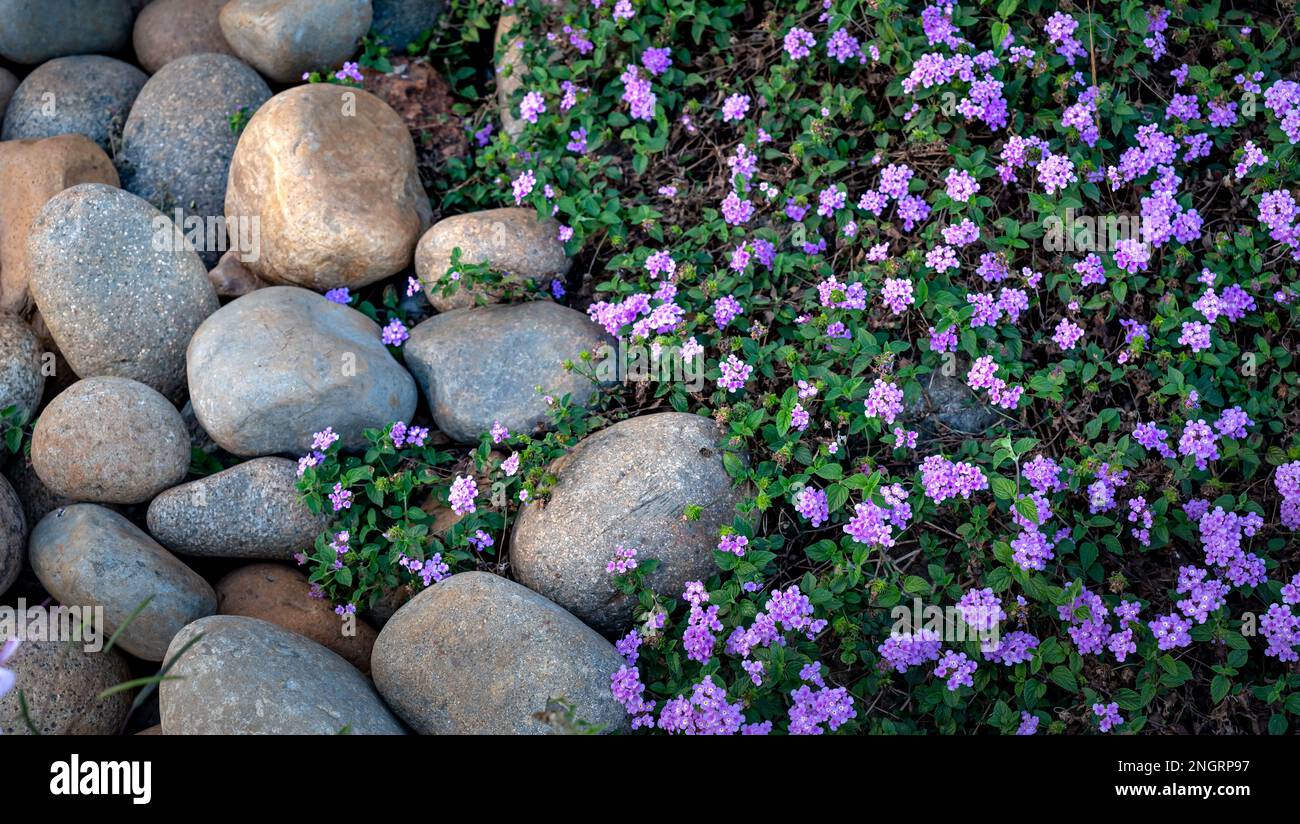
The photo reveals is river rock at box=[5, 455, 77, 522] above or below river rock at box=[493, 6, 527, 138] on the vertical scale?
below

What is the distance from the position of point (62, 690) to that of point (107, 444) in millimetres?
828

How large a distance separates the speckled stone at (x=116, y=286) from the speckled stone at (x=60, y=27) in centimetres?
141

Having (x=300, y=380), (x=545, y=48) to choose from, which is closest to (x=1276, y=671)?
(x=300, y=380)

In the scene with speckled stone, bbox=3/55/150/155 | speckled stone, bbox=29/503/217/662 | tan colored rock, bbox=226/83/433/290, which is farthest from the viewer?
speckled stone, bbox=3/55/150/155

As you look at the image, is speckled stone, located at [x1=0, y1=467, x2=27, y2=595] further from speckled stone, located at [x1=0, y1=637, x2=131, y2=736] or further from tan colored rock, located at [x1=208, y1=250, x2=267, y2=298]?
tan colored rock, located at [x1=208, y1=250, x2=267, y2=298]

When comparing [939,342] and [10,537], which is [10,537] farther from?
[939,342]

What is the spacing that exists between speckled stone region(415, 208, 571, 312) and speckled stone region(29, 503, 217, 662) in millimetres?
1443

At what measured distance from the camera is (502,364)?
4.20 m

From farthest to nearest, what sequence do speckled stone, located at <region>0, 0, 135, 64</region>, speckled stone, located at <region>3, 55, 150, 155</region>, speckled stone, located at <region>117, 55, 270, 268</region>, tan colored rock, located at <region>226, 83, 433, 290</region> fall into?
speckled stone, located at <region>0, 0, 135, 64</region>
speckled stone, located at <region>3, 55, 150, 155</region>
speckled stone, located at <region>117, 55, 270, 268</region>
tan colored rock, located at <region>226, 83, 433, 290</region>

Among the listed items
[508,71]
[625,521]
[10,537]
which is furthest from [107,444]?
[508,71]

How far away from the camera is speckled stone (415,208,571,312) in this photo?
441cm

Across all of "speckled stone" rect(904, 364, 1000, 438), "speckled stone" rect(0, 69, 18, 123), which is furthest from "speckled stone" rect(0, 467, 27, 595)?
"speckled stone" rect(904, 364, 1000, 438)

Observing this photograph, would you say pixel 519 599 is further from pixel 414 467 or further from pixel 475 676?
pixel 414 467

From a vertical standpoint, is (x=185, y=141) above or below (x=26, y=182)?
above
